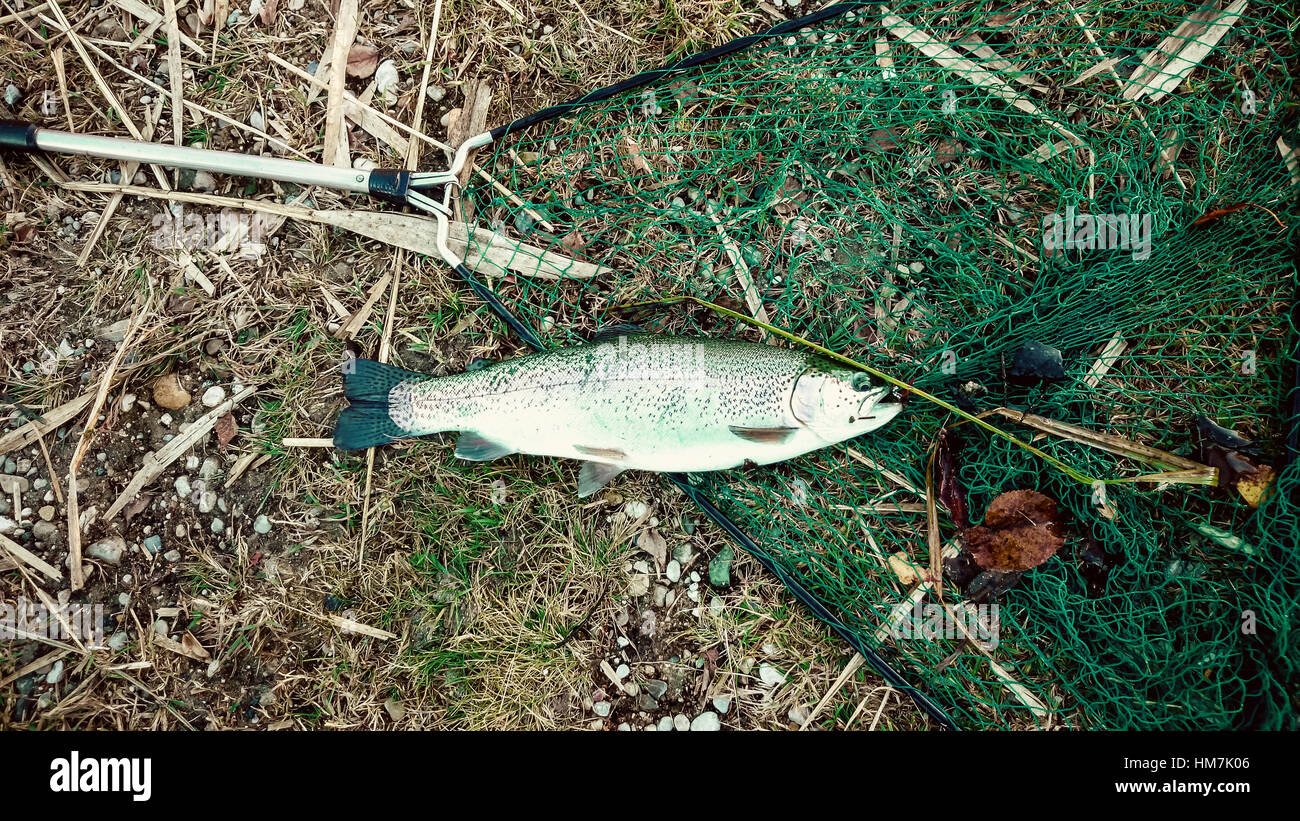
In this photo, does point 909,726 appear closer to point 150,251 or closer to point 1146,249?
point 1146,249

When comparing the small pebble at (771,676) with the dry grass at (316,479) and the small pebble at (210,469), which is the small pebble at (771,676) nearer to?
the dry grass at (316,479)

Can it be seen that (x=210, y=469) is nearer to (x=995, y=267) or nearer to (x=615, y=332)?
(x=615, y=332)

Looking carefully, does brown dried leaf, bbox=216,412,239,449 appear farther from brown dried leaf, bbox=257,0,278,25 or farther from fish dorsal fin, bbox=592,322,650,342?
brown dried leaf, bbox=257,0,278,25

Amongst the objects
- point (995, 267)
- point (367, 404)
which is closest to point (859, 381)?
point (995, 267)

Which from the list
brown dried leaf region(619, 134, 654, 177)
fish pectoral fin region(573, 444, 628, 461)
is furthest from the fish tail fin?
brown dried leaf region(619, 134, 654, 177)

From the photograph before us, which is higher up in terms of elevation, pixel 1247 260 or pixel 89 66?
pixel 89 66
